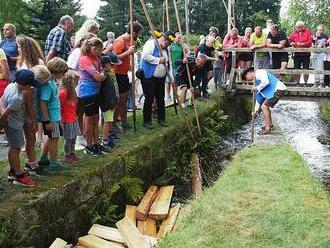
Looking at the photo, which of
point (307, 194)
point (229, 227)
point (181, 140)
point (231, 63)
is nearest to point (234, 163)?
point (181, 140)

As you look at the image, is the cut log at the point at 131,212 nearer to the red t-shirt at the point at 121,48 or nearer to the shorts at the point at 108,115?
the shorts at the point at 108,115

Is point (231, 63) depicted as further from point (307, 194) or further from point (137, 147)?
point (307, 194)

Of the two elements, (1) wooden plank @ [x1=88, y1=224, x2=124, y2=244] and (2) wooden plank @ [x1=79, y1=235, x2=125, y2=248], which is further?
(1) wooden plank @ [x1=88, y1=224, x2=124, y2=244]

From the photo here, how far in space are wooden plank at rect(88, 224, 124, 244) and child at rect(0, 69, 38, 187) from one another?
113 cm

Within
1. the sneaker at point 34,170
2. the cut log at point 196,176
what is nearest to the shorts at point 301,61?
the cut log at point 196,176

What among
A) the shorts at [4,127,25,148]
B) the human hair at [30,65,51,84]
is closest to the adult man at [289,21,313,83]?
the human hair at [30,65,51,84]

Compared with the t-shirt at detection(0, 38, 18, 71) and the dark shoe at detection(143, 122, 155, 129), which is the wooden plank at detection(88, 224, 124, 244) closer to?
the dark shoe at detection(143, 122, 155, 129)

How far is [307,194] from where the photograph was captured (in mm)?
6277

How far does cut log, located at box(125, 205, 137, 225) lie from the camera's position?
21.3 feet

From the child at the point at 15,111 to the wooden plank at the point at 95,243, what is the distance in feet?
3.49

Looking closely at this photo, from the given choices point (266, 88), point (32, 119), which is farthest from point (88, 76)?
point (266, 88)

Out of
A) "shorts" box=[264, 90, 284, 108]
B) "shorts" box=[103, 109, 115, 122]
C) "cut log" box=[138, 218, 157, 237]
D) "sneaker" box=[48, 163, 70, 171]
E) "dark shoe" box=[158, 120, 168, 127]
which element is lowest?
"cut log" box=[138, 218, 157, 237]

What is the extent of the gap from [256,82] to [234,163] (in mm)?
2630

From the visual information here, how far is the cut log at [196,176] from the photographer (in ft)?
26.1
